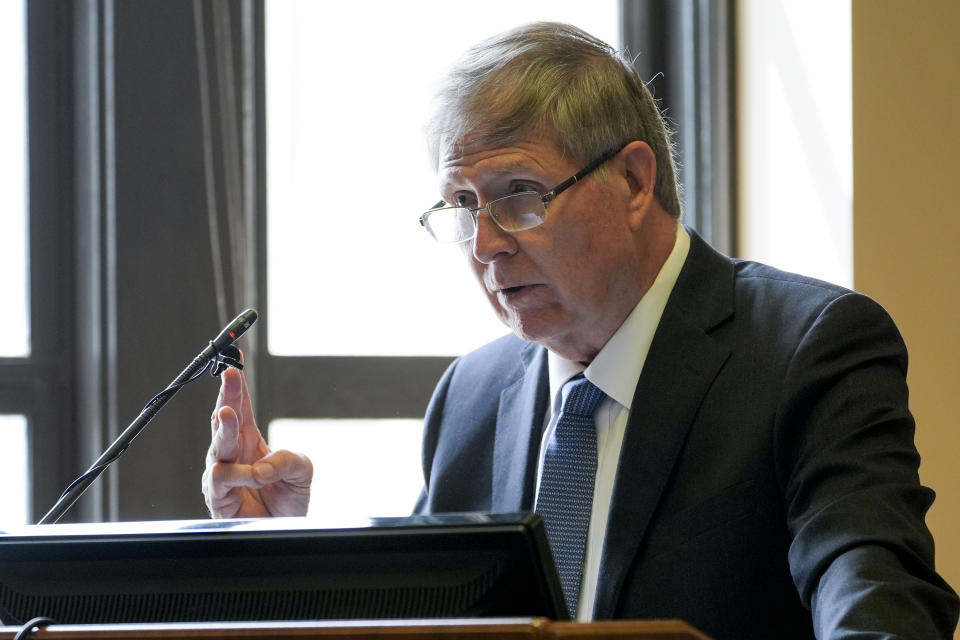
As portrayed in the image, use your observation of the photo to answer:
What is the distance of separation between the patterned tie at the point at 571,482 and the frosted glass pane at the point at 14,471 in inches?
Result: 57.9

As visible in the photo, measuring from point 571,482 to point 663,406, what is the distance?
188 millimetres

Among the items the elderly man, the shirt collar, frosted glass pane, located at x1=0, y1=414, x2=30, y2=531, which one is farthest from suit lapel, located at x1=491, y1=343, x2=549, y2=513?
frosted glass pane, located at x1=0, y1=414, x2=30, y2=531

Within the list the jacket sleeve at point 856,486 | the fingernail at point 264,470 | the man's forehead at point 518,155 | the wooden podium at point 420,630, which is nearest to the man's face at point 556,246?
the man's forehead at point 518,155

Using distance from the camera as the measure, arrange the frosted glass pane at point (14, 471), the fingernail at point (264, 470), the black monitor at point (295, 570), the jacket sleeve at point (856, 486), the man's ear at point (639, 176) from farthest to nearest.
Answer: the frosted glass pane at point (14, 471) → the man's ear at point (639, 176) → the fingernail at point (264, 470) → the jacket sleeve at point (856, 486) → the black monitor at point (295, 570)

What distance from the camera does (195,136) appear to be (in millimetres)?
2510

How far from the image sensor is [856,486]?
1.27m

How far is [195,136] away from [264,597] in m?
1.80

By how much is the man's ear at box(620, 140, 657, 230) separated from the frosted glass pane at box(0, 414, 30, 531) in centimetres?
161

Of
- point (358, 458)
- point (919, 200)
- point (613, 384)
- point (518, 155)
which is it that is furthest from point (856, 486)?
point (358, 458)

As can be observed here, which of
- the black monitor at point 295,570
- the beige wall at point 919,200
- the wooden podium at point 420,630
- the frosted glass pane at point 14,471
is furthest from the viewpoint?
the frosted glass pane at point 14,471

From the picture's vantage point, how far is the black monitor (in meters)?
0.86

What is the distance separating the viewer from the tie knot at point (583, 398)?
1.64 m

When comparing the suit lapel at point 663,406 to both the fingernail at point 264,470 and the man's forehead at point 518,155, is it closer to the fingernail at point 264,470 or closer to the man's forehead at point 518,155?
the man's forehead at point 518,155

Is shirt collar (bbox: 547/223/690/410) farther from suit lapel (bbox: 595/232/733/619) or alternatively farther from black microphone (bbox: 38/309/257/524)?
black microphone (bbox: 38/309/257/524)
